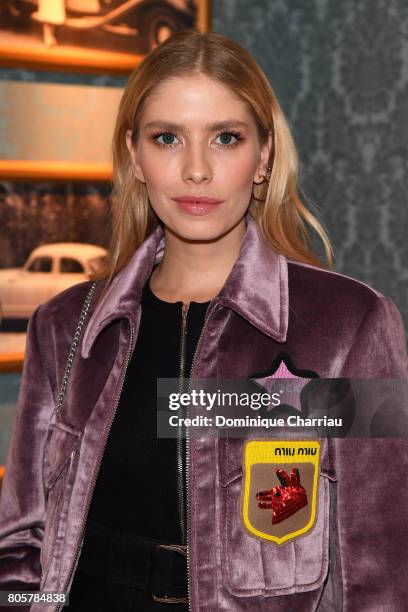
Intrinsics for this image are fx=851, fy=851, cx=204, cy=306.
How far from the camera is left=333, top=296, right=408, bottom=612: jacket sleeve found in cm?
173

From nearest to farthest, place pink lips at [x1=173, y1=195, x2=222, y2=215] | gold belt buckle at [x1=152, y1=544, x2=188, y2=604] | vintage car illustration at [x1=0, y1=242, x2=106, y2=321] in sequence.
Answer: gold belt buckle at [x1=152, y1=544, x2=188, y2=604] → pink lips at [x1=173, y1=195, x2=222, y2=215] → vintage car illustration at [x1=0, y1=242, x2=106, y2=321]

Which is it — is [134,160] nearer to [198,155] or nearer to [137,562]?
[198,155]

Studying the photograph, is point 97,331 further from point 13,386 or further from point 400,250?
point 400,250

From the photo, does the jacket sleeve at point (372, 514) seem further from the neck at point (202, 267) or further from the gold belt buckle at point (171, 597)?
the neck at point (202, 267)

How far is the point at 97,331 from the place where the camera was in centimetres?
206

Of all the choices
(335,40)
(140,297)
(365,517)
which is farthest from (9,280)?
(365,517)

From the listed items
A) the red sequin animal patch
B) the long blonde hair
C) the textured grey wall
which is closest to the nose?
the long blonde hair

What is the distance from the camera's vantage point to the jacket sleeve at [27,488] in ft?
6.77

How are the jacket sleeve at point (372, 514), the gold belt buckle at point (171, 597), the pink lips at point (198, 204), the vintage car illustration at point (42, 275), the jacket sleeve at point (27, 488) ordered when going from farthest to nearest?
1. the vintage car illustration at point (42, 275)
2. the jacket sleeve at point (27, 488)
3. the pink lips at point (198, 204)
4. the gold belt buckle at point (171, 597)
5. the jacket sleeve at point (372, 514)

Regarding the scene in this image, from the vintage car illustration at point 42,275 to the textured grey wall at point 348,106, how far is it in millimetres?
1147

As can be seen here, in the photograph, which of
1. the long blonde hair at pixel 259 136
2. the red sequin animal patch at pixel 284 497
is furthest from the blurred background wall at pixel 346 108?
the red sequin animal patch at pixel 284 497

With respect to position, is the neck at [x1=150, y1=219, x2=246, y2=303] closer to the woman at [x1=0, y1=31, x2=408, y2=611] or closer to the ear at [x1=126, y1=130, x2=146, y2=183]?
the woman at [x1=0, y1=31, x2=408, y2=611]

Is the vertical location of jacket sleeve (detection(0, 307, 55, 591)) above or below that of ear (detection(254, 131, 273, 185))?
below

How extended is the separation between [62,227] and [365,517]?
91.8 inches
